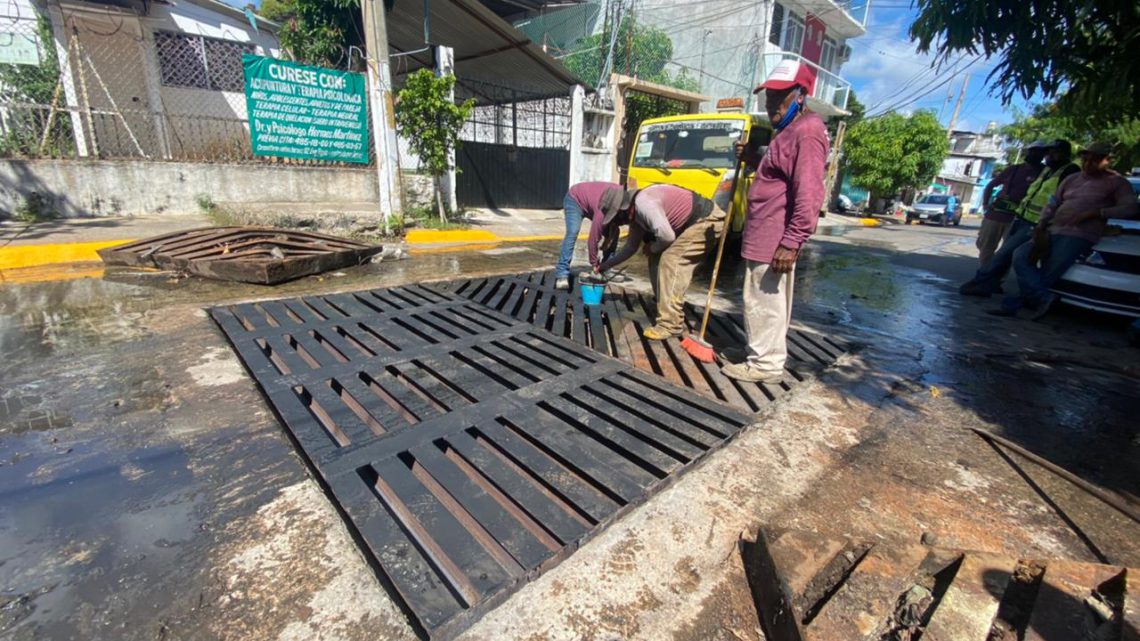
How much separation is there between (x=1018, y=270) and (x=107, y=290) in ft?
28.9

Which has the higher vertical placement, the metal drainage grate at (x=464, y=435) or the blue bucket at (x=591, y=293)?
the blue bucket at (x=591, y=293)

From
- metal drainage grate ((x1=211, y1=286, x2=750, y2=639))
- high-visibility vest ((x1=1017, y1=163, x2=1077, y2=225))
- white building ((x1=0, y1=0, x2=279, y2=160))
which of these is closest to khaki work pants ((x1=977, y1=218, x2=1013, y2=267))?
high-visibility vest ((x1=1017, y1=163, x2=1077, y2=225))

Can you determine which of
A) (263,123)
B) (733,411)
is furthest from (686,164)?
(263,123)

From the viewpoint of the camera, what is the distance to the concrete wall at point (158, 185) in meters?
6.19

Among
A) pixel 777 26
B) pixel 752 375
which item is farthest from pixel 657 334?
pixel 777 26

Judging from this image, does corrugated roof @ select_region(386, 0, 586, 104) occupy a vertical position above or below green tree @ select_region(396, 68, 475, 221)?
above

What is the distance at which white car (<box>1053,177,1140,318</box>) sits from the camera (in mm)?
4328

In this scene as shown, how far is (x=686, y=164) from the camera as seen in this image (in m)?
7.35

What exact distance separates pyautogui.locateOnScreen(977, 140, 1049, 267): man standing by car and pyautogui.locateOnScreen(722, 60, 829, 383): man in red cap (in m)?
4.51

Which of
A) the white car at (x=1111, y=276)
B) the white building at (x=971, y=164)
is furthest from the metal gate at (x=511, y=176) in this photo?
the white building at (x=971, y=164)

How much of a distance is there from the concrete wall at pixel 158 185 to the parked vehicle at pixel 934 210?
70.2 ft

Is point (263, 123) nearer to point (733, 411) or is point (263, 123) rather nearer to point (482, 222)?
point (482, 222)

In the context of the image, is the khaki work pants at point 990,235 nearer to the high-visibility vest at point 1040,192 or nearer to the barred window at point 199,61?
the high-visibility vest at point 1040,192

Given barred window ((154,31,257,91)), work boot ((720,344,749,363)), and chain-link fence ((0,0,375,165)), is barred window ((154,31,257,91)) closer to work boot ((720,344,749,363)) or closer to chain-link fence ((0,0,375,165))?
chain-link fence ((0,0,375,165))
